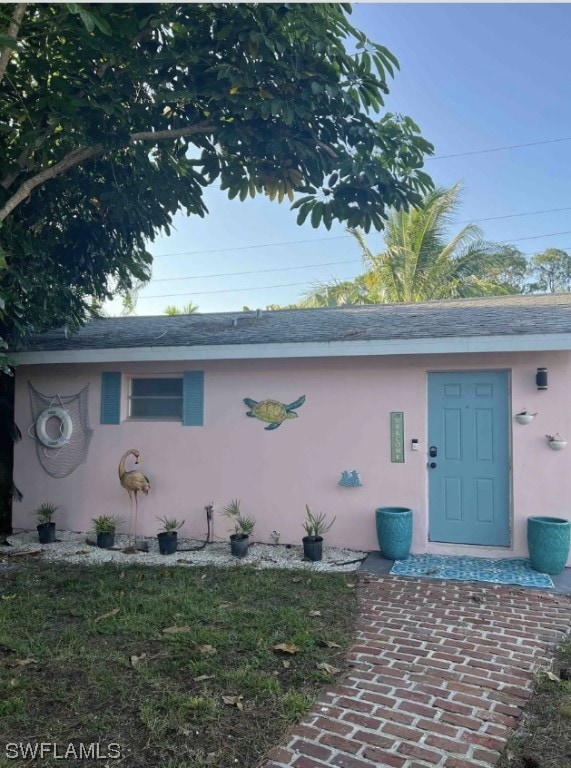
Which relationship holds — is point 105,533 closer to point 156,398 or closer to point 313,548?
point 156,398

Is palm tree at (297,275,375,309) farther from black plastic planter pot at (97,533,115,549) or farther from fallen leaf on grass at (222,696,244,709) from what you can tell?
fallen leaf on grass at (222,696,244,709)

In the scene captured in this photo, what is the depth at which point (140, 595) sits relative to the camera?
4793 millimetres

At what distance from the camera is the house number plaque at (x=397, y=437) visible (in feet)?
20.4

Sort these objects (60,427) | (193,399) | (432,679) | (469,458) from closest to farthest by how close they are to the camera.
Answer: (432,679) → (469,458) → (193,399) → (60,427)

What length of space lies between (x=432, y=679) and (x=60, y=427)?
241 inches

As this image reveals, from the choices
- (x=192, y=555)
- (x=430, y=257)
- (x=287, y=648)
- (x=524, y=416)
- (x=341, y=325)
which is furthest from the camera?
(x=430, y=257)

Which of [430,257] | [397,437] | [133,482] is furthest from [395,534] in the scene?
[430,257]

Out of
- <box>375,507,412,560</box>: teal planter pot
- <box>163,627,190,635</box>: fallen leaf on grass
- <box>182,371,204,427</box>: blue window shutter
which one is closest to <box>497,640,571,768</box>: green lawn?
<box>163,627,190,635</box>: fallen leaf on grass

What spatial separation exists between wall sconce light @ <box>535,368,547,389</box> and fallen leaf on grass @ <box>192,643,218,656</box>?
430 cm

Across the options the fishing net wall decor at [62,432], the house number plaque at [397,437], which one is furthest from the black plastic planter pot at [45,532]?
the house number plaque at [397,437]

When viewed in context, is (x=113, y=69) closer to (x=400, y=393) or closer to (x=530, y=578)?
(x=400, y=393)

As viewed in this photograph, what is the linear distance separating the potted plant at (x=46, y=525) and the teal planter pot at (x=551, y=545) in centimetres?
597

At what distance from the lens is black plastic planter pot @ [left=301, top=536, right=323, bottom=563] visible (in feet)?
19.4

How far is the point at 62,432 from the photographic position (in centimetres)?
746
